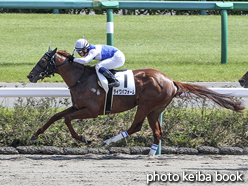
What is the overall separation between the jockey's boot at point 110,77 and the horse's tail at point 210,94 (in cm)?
103

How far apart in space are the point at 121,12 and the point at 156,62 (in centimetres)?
1152

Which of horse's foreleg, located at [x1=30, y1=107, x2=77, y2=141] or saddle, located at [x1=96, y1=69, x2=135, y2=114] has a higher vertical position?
saddle, located at [x1=96, y1=69, x2=135, y2=114]

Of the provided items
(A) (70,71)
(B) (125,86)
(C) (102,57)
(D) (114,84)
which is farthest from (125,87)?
(A) (70,71)

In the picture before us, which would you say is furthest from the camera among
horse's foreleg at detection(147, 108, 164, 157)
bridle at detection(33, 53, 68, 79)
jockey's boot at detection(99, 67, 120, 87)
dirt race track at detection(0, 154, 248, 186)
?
horse's foreleg at detection(147, 108, 164, 157)

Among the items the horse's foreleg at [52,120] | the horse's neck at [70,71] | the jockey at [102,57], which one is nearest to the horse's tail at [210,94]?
the jockey at [102,57]

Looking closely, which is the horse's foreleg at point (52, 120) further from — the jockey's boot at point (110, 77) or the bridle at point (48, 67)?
the jockey's boot at point (110, 77)

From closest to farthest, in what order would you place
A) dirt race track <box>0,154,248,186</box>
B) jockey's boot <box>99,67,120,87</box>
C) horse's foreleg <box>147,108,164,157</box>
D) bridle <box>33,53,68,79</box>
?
dirt race track <box>0,154,248,186</box>
jockey's boot <box>99,67,120,87</box>
bridle <box>33,53,68,79</box>
horse's foreleg <box>147,108,164,157</box>

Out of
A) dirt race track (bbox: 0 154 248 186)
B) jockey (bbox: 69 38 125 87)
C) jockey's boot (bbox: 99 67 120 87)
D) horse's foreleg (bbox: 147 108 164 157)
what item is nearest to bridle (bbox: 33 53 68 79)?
jockey (bbox: 69 38 125 87)

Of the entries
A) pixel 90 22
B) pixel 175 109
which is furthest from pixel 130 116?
pixel 90 22

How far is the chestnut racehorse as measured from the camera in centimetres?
641

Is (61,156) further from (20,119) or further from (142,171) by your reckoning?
(142,171)

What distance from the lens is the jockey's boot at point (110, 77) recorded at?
6359 mm

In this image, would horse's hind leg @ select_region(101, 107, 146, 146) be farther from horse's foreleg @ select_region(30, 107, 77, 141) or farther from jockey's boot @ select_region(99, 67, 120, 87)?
horse's foreleg @ select_region(30, 107, 77, 141)

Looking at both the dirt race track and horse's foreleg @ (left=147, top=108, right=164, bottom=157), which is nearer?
the dirt race track
